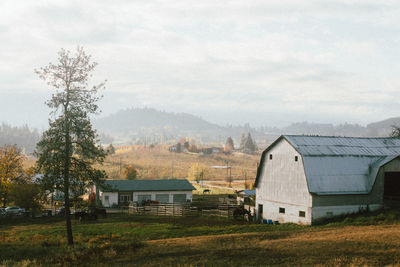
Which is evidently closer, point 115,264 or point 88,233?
point 115,264

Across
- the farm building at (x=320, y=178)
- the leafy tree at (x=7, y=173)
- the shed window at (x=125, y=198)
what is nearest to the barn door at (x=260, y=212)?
the farm building at (x=320, y=178)

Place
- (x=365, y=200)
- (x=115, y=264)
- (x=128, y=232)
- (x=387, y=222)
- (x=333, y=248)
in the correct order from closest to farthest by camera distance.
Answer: (x=115, y=264), (x=333, y=248), (x=387, y=222), (x=128, y=232), (x=365, y=200)


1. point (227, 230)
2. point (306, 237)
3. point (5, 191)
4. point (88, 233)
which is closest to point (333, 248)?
point (306, 237)

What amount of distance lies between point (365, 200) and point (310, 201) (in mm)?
6366

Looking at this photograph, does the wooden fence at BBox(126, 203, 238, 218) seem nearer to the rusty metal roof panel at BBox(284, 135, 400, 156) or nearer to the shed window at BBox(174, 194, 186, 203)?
the shed window at BBox(174, 194, 186, 203)

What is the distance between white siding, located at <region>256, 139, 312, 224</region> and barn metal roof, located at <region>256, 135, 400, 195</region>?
0.84 meters

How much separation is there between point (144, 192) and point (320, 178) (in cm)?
3254

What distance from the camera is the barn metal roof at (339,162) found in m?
36.3

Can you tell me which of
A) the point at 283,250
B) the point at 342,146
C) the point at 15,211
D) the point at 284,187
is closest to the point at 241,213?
the point at 284,187

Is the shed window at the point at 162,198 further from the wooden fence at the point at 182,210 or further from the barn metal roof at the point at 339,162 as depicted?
the barn metal roof at the point at 339,162

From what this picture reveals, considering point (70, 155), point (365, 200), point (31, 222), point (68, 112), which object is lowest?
point (31, 222)

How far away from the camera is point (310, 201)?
116 feet

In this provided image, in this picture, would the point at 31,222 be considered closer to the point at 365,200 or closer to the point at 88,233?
the point at 88,233

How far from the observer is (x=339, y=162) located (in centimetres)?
3800
